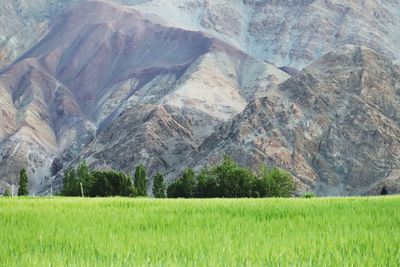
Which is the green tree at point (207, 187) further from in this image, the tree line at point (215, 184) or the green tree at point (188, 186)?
the green tree at point (188, 186)

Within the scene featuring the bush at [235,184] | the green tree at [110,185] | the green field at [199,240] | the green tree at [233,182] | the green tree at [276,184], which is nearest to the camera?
the green field at [199,240]

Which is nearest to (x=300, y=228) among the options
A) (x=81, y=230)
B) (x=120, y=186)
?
(x=81, y=230)

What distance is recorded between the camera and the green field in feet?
18.7

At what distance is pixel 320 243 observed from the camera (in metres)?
6.76

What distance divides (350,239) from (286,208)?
5338 millimetres

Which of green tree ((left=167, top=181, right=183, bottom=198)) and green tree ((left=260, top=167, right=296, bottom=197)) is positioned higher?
green tree ((left=260, top=167, right=296, bottom=197))

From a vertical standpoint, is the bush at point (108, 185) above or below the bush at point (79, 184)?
above

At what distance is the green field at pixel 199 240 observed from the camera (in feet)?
18.7

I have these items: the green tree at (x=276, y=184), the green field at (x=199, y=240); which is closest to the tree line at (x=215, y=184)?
the green tree at (x=276, y=184)

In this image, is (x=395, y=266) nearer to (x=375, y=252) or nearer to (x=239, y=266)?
(x=375, y=252)

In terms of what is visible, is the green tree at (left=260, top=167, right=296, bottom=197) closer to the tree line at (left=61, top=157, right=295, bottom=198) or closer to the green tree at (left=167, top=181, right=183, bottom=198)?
the tree line at (left=61, top=157, right=295, bottom=198)

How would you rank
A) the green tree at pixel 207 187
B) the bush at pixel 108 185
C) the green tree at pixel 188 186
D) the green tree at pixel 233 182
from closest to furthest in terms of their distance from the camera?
the bush at pixel 108 185 < the green tree at pixel 233 182 < the green tree at pixel 207 187 < the green tree at pixel 188 186

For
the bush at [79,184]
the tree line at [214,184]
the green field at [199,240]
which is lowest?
the bush at [79,184]

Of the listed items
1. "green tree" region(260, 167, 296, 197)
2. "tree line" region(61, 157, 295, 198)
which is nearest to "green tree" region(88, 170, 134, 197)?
"tree line" region(61, 157, 295, 198)
